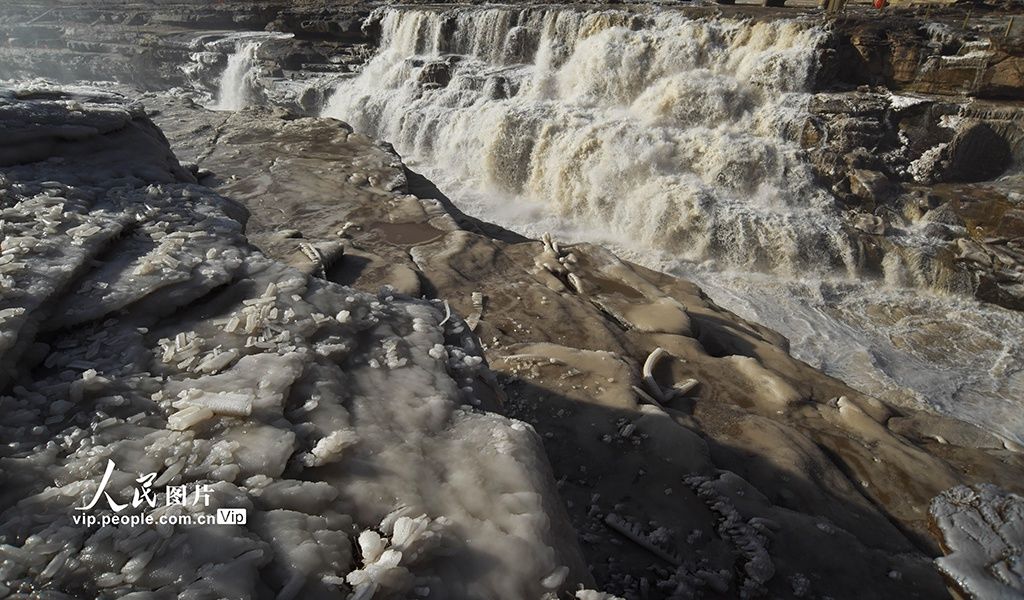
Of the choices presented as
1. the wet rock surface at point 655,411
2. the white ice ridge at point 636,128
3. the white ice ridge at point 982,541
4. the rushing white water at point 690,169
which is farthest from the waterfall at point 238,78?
the white ice ridge at point 982,541

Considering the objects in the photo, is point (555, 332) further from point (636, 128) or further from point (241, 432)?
point (636, 128)

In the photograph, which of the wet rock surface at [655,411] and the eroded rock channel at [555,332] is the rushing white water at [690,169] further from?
the wet rock surface at [655,411]

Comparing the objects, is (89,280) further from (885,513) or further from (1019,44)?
(1019,44)

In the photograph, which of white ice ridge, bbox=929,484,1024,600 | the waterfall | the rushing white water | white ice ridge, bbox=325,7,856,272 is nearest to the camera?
white ice ridge, bbox=929,484,1024,600

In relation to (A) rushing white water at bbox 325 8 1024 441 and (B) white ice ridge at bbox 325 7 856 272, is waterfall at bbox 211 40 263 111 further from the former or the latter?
(B) white ice ridge at bbox 325 7 856 272

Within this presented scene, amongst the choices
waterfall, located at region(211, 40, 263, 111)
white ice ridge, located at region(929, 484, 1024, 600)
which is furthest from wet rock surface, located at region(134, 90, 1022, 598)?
waterfall, located at region(211, 40, 263, 111)

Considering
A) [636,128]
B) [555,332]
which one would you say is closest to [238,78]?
[636,128]
